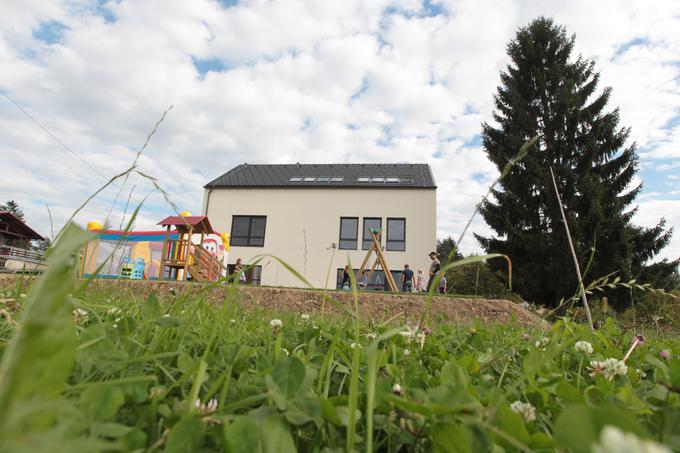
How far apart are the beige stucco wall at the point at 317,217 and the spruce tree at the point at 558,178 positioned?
360cm

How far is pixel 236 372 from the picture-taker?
833mm

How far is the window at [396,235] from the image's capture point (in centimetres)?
1881

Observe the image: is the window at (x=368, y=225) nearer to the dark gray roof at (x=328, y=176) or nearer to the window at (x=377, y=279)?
the window at (x=377, y=279)

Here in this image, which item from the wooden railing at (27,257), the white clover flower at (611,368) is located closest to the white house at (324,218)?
the wooden railing at (27,257)

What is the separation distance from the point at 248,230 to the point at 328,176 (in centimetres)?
539

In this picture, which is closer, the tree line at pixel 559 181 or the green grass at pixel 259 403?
the green grass at pixel 259 403

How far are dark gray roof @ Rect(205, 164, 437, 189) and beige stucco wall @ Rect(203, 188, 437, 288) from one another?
460 mm

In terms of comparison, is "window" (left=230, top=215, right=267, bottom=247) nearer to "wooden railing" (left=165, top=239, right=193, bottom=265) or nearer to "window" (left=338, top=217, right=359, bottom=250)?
"window" (left=338, top=217, right=359, bottom=250)

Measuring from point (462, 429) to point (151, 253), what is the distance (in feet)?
59.4

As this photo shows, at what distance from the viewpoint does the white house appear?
1867 cm

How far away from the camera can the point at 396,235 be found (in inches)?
750

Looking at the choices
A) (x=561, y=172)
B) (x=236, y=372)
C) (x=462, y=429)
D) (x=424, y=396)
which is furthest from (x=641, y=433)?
(x=561, y=172)

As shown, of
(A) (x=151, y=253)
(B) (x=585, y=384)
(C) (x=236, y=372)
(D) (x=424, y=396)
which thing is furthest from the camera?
(A) (x=151, y=253)

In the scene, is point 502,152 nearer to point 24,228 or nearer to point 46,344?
point 46,344
